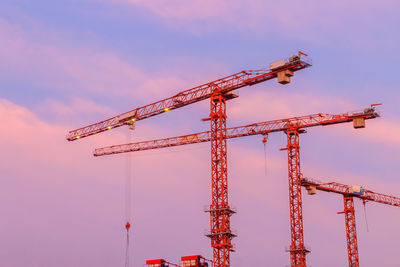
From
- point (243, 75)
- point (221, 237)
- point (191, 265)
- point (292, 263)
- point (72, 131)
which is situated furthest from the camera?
point (72, 131)

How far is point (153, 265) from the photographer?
142 metres

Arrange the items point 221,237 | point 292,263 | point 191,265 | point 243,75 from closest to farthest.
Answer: point 221,237
point 243,75
point 191,265
point 292,263

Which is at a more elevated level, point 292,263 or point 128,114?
point 128,114

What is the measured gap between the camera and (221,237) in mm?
115250

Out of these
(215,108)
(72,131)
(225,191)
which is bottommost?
(225,191)

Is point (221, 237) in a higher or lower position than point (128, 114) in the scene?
lower

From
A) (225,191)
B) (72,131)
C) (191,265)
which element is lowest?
(191,265)

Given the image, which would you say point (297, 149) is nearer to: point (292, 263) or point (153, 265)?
point (292, 263)

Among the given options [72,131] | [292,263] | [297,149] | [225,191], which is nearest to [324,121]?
→ [297,149]

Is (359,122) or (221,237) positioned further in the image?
(359,122)

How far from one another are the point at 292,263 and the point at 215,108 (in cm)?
4367

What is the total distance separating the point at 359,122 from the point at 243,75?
32735 millimetres

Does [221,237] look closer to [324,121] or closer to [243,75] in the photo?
[243,75]

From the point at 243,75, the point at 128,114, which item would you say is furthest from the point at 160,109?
the point at 243,75
